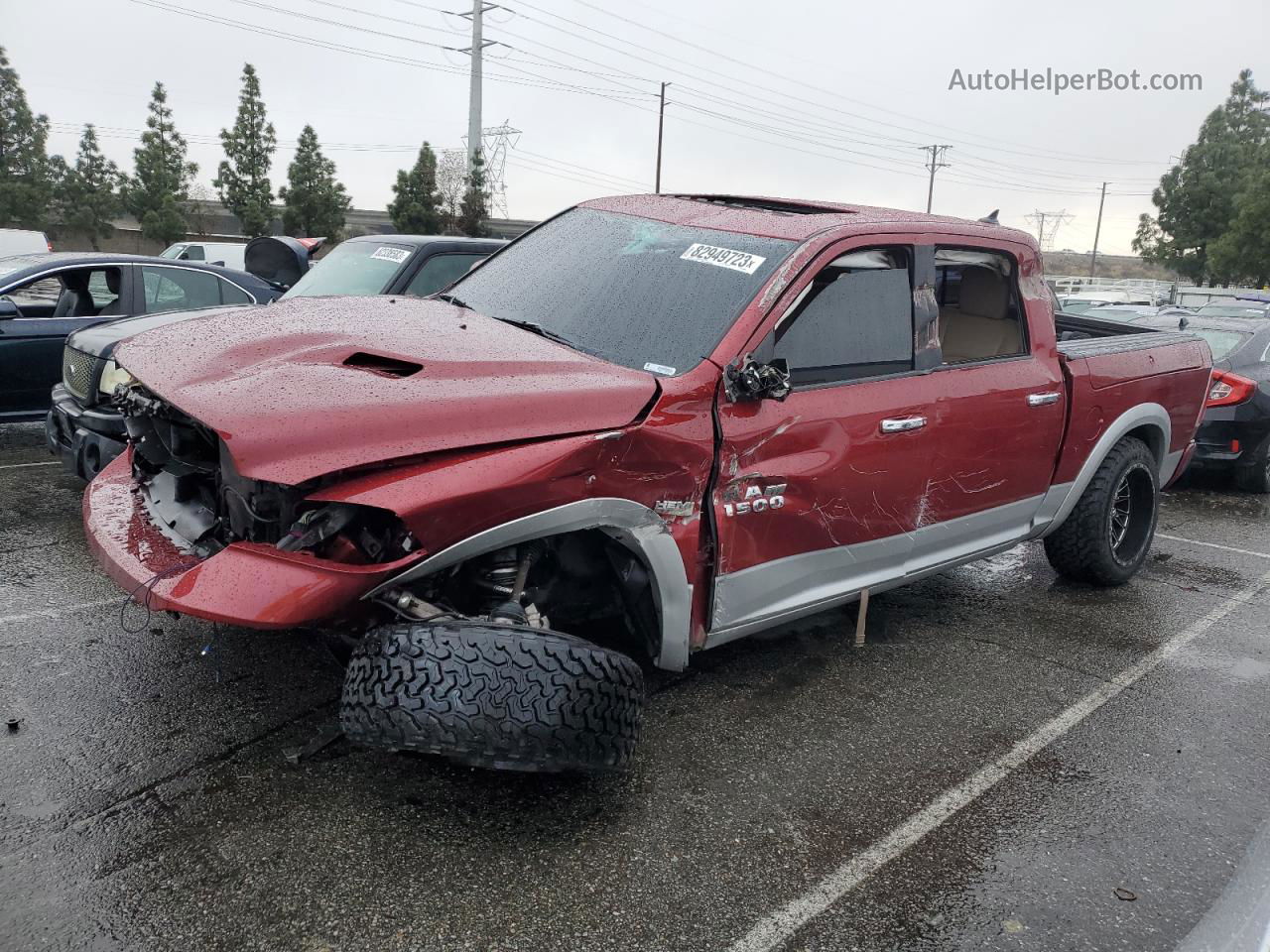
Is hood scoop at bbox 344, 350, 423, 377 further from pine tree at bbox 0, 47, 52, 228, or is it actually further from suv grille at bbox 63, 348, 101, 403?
pine tree at bbox 0, 47, 52, 228

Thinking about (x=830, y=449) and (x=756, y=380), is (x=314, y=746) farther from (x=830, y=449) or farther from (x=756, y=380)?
(x=830, y=449)

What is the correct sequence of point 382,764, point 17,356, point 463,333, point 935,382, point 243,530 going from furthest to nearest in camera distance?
point 17,356 → point 935,382 → point 463,333 → point 382,764 → point 243,530

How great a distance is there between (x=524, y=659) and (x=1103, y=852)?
1.80 m

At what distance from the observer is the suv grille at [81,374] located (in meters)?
4.98

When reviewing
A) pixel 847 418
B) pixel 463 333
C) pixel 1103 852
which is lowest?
pixel 1103 852

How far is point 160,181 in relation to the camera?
128ft

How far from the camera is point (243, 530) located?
112 inches

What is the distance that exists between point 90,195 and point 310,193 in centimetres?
866

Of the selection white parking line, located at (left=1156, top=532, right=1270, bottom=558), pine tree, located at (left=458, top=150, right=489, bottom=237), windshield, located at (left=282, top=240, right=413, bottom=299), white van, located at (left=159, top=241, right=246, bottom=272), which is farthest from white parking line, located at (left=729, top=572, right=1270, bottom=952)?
pine tree, located at (left=458, top=150, right=489, bottom=237)

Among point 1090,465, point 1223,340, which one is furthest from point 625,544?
point 1223,340

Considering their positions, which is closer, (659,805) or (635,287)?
(659,805)

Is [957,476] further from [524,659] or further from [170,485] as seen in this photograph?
[170,485]

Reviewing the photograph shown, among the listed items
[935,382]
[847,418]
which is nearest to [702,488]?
[847,418]

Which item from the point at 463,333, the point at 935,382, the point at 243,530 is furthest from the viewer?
the point at 935,382
